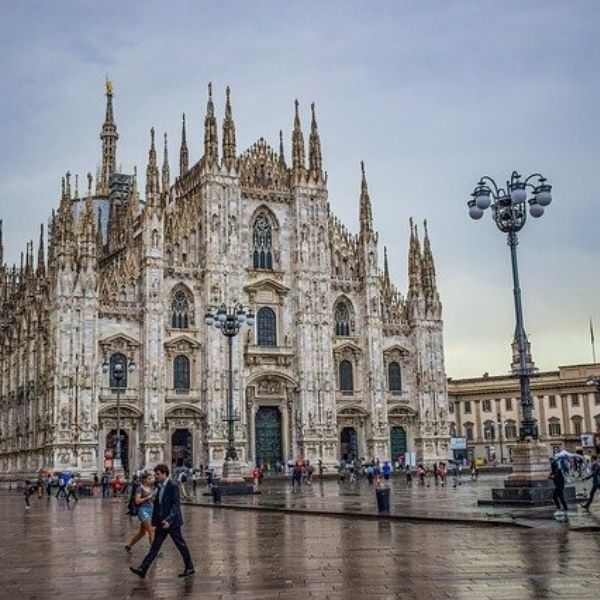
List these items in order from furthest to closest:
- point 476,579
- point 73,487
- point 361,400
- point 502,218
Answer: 1. point 361,400
2. point 73,487
3. point 502,218
4. point 476,579

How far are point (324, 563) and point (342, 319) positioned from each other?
157ft

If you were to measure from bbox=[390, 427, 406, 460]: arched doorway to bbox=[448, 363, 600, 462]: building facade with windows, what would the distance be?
28.0m

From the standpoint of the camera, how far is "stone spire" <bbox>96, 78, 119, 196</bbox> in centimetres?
10138

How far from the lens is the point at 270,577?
39.5ft

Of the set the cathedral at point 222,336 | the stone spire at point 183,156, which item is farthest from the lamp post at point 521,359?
the stone spire at point 183,156

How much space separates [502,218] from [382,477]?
2748 centimetres

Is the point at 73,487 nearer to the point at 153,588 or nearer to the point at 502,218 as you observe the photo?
the point at 502,218

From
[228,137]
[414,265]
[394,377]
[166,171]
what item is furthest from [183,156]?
[394,377]

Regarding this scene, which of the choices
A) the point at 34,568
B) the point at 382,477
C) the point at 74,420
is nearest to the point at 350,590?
the point at 34,568

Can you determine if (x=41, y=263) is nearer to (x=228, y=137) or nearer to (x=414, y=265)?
(x=228, y=137)

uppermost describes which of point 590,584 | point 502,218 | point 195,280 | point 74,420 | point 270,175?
point 270,175

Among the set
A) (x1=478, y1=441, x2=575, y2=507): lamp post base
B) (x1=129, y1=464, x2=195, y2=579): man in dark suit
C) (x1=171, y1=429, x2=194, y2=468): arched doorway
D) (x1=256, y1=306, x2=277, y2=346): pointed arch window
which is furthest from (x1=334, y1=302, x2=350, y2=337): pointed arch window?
(x1=129, y1=464, x2=195, y2=579): man in dark suit

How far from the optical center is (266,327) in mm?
58469

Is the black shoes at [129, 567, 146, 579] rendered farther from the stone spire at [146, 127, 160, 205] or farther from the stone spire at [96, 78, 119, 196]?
the stone spire at [96, 78, 119, 196]
